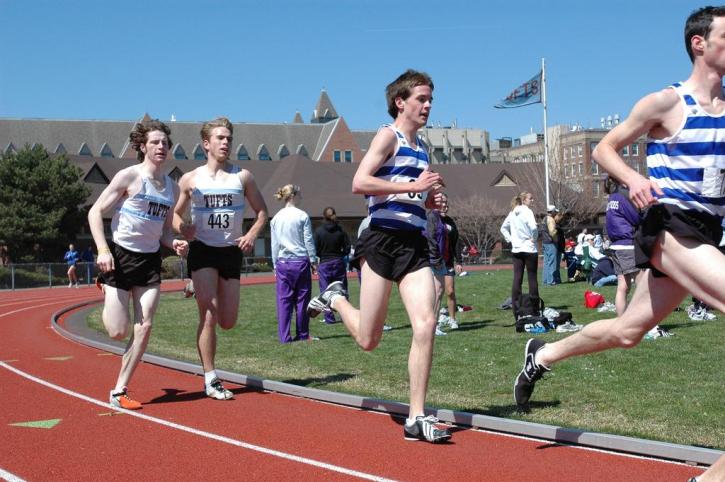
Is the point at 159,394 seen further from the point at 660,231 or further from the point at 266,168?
the point at 266,168

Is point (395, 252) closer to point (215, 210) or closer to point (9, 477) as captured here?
point (215, 210)

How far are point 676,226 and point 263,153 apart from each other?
10122cm

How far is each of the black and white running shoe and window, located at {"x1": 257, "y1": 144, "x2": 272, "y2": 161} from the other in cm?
9865

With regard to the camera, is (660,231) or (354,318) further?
(354,318)

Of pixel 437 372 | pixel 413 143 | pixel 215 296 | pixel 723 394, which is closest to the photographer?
pixel 413 143

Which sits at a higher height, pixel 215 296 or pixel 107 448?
pixel 215 296

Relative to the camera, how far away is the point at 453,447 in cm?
571

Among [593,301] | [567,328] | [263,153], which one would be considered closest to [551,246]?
[593,301]

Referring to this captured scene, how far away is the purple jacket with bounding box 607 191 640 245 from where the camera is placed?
10500mm

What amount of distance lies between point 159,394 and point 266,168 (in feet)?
225

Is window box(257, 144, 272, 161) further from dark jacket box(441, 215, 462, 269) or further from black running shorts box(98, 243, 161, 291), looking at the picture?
black running shorts box(98, 243, 161, 291)

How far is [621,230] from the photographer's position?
10891 millimetres

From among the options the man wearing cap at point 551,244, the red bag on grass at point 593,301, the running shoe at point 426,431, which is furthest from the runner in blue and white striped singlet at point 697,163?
the man wearing cap at point 551,244

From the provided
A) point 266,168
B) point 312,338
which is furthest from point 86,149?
point 312,338
